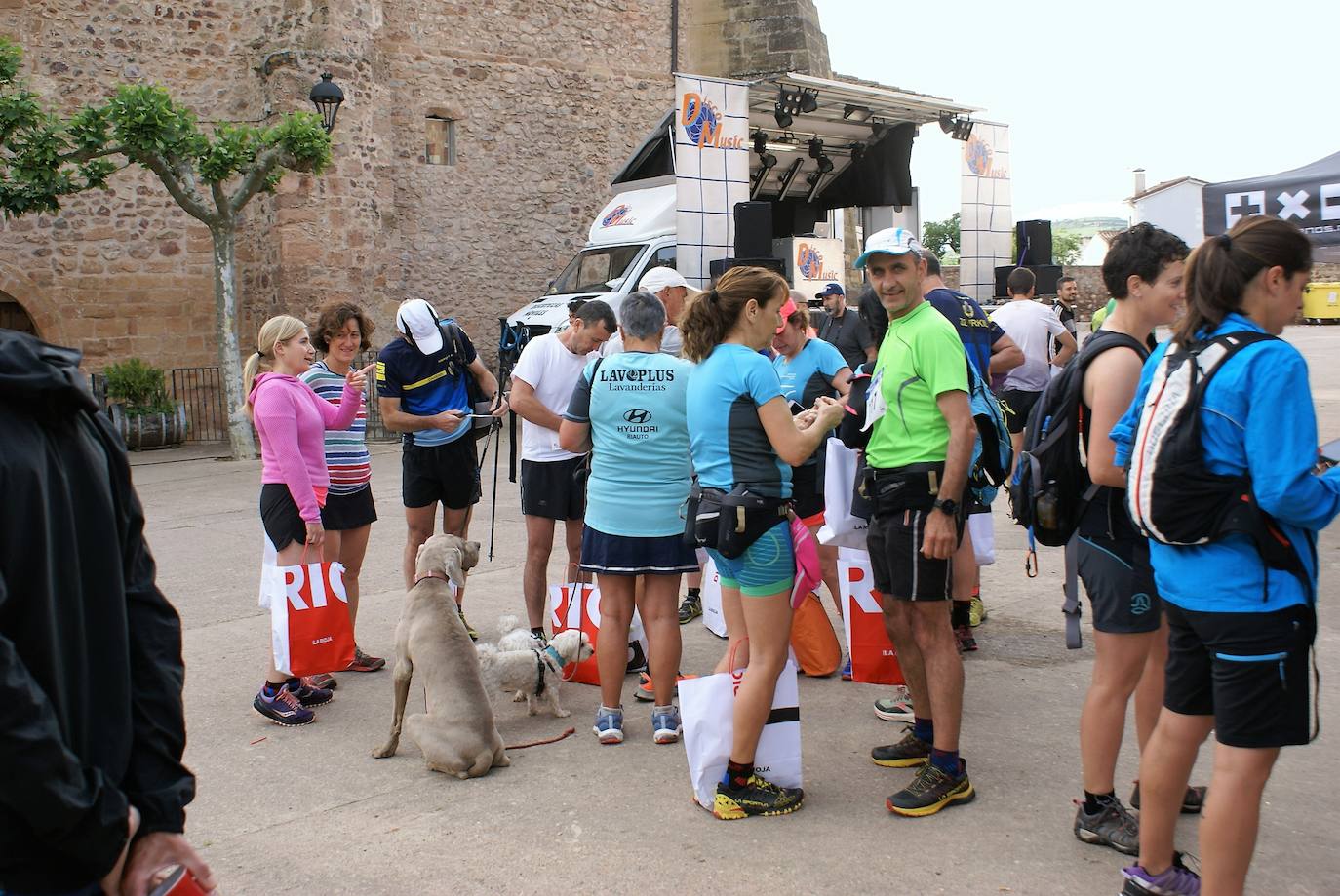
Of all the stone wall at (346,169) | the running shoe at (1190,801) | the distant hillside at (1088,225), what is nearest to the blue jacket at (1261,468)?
the running shoe at (1190,801)

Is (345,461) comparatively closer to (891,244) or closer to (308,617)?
(308,617)

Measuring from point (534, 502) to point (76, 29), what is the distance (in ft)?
45.7

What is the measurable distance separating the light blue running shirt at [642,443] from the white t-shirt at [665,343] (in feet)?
2.02

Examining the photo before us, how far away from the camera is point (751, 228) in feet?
37.1

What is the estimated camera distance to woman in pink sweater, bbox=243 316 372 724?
15.8ft

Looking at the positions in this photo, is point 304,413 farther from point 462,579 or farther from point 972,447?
point 972,447

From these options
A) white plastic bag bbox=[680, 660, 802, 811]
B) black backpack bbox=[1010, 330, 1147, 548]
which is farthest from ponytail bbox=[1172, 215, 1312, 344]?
white plastic bag bbox=[680, 660, 802, 811]

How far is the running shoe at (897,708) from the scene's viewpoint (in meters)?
4.55

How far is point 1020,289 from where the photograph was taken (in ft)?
28.1

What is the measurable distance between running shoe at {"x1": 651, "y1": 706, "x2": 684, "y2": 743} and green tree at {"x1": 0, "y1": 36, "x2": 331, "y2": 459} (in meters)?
8.22

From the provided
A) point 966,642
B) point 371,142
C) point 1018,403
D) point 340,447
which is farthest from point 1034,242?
point 340,447

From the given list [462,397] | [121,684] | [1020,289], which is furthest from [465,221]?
[121,684]

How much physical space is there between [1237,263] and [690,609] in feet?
12.9

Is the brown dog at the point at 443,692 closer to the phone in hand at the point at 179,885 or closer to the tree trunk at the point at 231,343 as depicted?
the phone in hand at the point at 179,885
